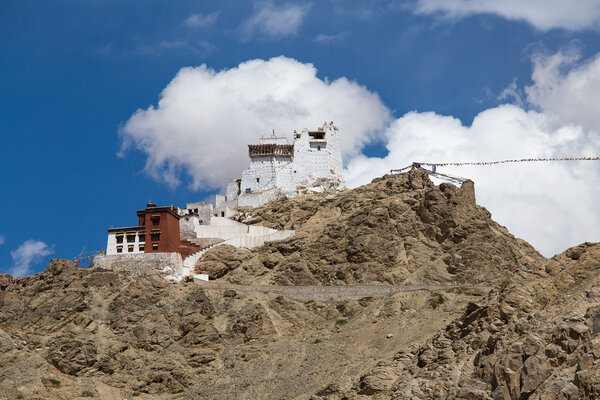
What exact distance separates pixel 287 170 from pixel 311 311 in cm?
3607

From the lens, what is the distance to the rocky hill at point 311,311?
61.1 metres

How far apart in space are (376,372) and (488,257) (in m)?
25.7

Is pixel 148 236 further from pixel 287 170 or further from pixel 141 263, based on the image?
pixel 287 170

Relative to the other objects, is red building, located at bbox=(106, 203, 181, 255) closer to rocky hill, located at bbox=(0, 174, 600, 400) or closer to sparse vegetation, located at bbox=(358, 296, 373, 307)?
rocky hill, located at bbox=(0, 174, 600, 400)

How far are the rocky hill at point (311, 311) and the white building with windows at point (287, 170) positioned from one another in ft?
53.6

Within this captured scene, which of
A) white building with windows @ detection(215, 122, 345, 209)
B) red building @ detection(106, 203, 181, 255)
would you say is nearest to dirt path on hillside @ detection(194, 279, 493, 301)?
red building @ detection(106, 203, 181, 255)

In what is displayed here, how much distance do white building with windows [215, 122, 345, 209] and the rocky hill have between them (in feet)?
53.6

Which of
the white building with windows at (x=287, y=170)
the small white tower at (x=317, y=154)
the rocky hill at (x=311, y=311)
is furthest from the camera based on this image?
the small white tower at (x=317, y=154)

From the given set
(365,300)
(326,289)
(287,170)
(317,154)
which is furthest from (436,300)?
(317,154)

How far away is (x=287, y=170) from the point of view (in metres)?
117

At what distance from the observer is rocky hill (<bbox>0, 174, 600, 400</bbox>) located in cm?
6112

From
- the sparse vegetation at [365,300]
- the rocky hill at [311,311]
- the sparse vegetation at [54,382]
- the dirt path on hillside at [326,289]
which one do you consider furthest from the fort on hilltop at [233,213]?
the sparse vegetation at [54,382]

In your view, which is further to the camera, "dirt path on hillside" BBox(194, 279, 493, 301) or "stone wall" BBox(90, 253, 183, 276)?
"stone wall" BBox(90, 253, 183, 276)

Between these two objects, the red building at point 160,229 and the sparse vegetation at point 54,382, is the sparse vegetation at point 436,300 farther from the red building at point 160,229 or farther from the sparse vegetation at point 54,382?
the sparse vegetation at point 54,382
